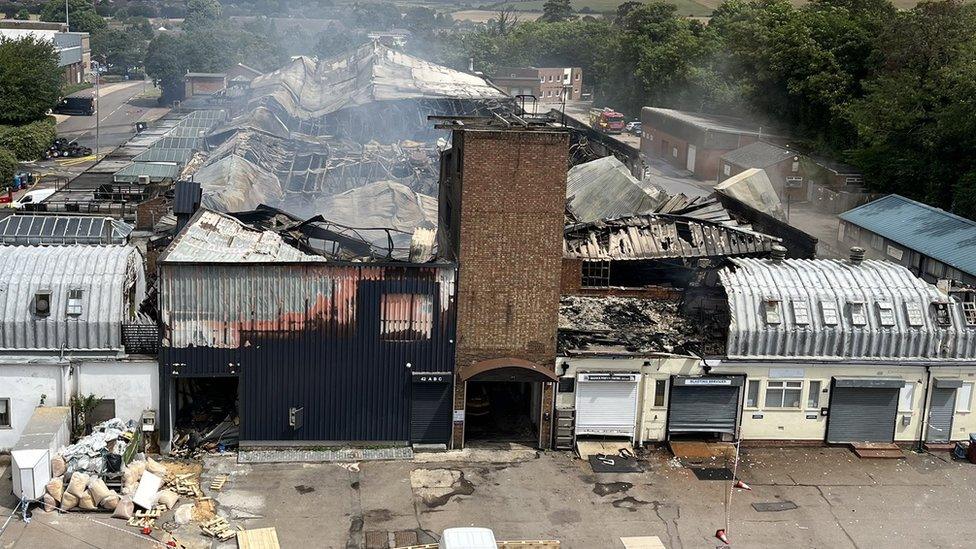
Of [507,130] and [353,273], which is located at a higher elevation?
[507,130]

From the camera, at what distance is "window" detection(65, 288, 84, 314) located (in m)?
23.4

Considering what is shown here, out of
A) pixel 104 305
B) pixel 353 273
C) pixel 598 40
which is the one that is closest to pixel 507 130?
pixel 353 273

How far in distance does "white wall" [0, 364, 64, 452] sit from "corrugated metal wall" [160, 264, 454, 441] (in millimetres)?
2478

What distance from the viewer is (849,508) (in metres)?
22.6

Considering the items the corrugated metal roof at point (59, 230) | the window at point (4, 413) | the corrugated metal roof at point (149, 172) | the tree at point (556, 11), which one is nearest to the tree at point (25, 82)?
the corrugated metal roof at point (149, 172)

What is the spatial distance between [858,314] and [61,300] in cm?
1866

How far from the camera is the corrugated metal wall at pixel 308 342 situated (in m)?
23.3

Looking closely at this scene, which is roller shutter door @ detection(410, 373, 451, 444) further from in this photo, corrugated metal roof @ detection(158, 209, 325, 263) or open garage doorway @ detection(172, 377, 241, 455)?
open garage doorway @ detection(172, 377, 241, 455)

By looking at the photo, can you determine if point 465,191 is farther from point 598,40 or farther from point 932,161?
point 598,40

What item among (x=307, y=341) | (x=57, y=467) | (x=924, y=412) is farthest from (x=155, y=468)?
(x=924, y=412)

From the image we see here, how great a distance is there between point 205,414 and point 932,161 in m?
39.9

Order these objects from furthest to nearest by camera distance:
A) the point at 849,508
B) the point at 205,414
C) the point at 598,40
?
the point at 598,40, the point at 205,414, the point at 849,508

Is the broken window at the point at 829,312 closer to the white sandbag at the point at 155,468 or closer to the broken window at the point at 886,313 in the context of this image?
the broken window at the point at 886,313

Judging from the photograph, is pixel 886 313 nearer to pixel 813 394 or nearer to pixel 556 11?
pixel 813 394
